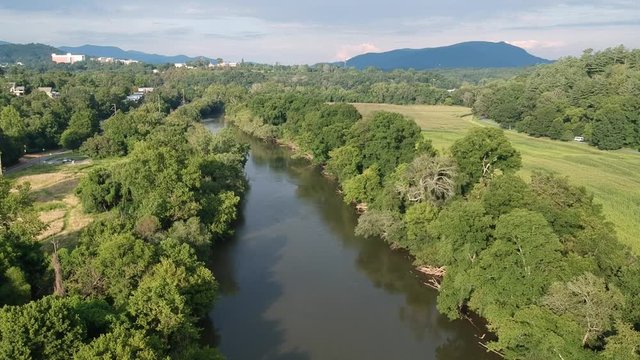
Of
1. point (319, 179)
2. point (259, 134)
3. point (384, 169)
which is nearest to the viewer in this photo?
point (384, 169)

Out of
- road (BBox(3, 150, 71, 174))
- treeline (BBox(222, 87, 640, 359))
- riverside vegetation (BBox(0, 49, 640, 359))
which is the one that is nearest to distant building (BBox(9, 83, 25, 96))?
road (BBox(3, 150, 71, 174))

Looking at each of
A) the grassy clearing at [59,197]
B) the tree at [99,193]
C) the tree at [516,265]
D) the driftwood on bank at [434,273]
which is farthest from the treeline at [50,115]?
the tree at [516,265]

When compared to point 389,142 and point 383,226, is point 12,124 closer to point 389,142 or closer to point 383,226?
point 389,142

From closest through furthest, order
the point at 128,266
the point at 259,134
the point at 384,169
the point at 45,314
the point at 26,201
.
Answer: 1. the point at 45,314
2. the point at 128,266
3. the point at 26,201
4. the point at 384,169
5. the point at 259,134

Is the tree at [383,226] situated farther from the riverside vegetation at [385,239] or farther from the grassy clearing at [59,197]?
the grassy clearing at [59,197]

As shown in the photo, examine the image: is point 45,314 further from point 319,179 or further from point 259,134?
point 259,134

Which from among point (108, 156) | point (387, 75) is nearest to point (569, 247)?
point (108, 156)
